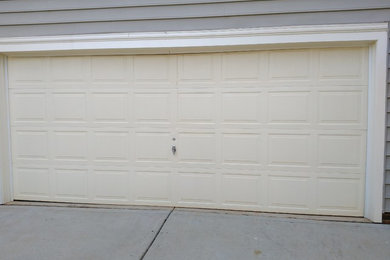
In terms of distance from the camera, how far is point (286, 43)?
3289mm

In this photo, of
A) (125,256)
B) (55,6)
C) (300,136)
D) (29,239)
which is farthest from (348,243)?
(55,6)

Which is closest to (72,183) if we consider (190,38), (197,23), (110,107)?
(110,107)

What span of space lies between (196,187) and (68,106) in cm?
211

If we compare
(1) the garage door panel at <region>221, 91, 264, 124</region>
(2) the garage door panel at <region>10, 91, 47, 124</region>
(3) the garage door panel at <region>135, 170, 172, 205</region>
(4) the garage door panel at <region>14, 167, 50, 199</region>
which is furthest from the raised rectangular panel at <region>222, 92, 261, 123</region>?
(4) the garage door panel at <region>14, 167, 50, 199</region>

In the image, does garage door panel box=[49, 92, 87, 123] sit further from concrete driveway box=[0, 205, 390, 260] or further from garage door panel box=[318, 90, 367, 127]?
garage door panel box=[318, 90, 367, 127]

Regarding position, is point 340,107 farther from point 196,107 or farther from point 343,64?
point 196,107

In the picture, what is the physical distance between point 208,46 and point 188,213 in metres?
2.14

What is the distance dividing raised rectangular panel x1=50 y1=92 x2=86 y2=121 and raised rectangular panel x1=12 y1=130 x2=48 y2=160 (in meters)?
0.37

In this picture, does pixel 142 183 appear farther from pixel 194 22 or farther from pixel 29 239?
pixel 194 22

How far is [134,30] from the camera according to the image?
3.49 m

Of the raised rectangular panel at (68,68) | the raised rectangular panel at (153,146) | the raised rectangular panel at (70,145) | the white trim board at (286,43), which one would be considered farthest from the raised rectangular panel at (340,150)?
the raised rectangular panel at (68,68)

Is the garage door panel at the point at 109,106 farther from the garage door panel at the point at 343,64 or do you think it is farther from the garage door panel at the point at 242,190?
the garage door panel at the point at 343,64

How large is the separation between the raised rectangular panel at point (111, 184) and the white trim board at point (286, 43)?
1677 mm

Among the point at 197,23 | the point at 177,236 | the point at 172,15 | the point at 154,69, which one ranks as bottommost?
the point at 177,236
